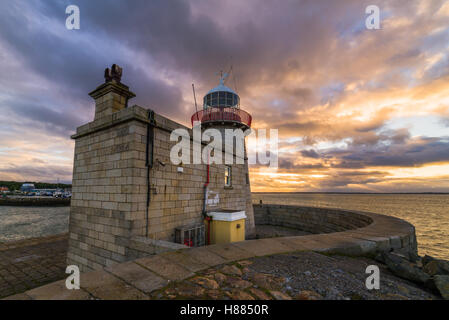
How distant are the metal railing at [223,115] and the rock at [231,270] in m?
9.11

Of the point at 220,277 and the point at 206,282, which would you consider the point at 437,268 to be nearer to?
the point at 220,277

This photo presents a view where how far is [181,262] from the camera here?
148 inches

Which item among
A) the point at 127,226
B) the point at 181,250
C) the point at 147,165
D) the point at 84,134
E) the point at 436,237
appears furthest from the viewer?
the point at 436,237

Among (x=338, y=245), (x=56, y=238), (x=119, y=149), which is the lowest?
(x=56, y=238)

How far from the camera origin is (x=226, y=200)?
10.2m

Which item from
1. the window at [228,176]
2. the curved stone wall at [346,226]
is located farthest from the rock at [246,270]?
the window at [228,176]

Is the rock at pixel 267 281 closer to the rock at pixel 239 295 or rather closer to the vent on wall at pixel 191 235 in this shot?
the rock at pixel 239 295

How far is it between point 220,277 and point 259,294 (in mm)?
735

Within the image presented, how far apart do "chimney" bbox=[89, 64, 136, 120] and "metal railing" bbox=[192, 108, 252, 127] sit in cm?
514

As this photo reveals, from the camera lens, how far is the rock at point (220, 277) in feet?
9.99

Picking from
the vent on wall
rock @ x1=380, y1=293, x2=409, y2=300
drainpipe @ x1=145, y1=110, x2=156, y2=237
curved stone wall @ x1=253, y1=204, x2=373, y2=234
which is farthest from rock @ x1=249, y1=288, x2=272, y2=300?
curved stone wall @ x1=253, y1=204, x2=373, y2=234

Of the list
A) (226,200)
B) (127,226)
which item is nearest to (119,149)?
(127,226)
